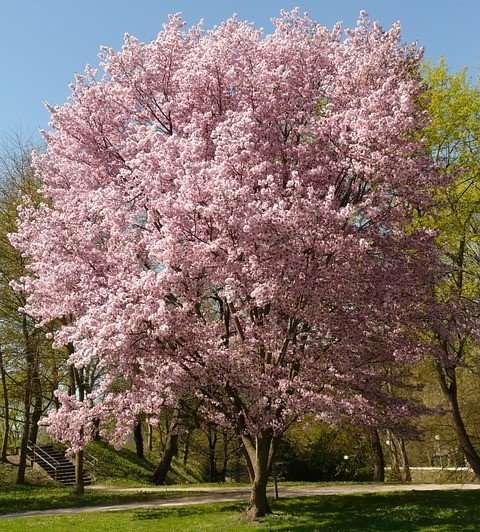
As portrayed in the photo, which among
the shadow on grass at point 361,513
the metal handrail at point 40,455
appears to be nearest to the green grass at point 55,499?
the shadow on grass at point 361,513

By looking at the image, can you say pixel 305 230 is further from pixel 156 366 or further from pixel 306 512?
pixel 306 512

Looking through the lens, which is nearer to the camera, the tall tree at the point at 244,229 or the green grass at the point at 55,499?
the tall tree at the point at 244,229

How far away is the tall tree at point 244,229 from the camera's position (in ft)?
48.7

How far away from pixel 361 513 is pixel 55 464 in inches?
894

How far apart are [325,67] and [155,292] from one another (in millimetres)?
9315

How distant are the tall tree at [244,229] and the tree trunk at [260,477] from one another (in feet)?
0.20

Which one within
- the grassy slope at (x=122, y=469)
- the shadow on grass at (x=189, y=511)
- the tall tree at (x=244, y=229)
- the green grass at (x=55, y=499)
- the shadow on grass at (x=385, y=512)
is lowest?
the shadow on grass at (x=385, y=512)

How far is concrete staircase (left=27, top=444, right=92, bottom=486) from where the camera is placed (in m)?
34.1

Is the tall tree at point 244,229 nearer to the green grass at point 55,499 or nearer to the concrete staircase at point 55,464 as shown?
the green grass at point 55,499

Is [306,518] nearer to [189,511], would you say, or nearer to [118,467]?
[189,511]

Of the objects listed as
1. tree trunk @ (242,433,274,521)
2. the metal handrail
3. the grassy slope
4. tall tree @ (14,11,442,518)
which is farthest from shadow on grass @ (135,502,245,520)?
the metal handrail

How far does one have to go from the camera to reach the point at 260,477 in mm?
17859

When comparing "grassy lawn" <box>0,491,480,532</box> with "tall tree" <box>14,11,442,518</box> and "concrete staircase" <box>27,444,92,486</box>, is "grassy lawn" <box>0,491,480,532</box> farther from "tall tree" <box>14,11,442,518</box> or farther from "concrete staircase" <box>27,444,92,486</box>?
"concrete staircase" <box>27,444,92,486</box>

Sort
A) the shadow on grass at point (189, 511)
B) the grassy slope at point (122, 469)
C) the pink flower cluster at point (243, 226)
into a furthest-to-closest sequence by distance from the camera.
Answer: the grassy slope at point (122, 469), the shadow on grass at point (189, 511), the pink flower cluster at point (243, 226)
